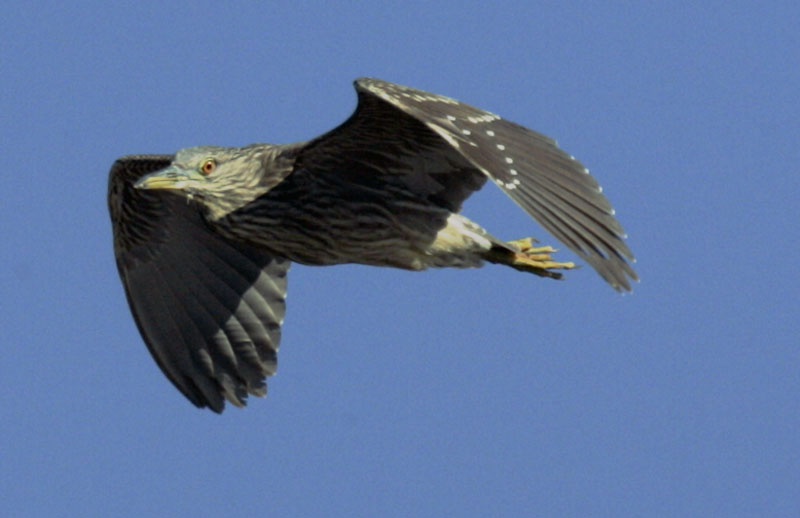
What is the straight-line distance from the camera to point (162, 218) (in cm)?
1286

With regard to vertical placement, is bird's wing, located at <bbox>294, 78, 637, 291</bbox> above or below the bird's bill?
above

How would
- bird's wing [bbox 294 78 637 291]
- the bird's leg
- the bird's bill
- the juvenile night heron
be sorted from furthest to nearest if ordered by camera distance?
1. the bird's leg
2. the bird's bill
3. the juvenile night heron
4. bird's wing [bbox 294 78 637 291]

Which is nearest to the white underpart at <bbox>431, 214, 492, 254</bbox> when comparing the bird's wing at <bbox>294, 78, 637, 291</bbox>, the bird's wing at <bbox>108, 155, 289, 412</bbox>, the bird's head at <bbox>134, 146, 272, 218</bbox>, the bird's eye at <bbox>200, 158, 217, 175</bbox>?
the bird's wing at <bbox>294, 78, 637, 291</bbox>

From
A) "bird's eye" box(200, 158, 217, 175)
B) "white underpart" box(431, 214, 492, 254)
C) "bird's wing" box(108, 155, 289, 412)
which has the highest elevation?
"white underpart" box(431, 214, 492, 254)

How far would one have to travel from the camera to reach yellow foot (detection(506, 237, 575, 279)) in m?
11.7

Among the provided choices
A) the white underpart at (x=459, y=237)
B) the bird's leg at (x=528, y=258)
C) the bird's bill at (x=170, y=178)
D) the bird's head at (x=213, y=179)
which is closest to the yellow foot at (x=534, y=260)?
the bird's leg at (x=528, y=258)

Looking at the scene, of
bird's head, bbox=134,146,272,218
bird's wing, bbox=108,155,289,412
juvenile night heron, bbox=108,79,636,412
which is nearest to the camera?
juvenile night heron, bbox=108,79,636,412

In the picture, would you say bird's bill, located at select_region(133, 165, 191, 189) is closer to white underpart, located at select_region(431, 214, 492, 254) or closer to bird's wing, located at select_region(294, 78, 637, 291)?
bird's wing, located at select_region(294, 78, 637, 291)

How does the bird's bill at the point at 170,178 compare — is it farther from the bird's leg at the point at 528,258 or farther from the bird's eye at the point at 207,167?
the bird's leg at the point at 528,258

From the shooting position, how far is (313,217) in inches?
435

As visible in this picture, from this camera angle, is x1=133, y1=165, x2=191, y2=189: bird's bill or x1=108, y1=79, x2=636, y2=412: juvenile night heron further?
x1=133, y1=165, x2=191, y2=189: bird's bill

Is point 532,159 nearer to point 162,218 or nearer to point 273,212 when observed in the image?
point 273,212

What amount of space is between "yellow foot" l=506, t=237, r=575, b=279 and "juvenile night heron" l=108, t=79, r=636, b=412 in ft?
0.04

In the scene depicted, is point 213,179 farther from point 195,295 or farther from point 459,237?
point 195,295
